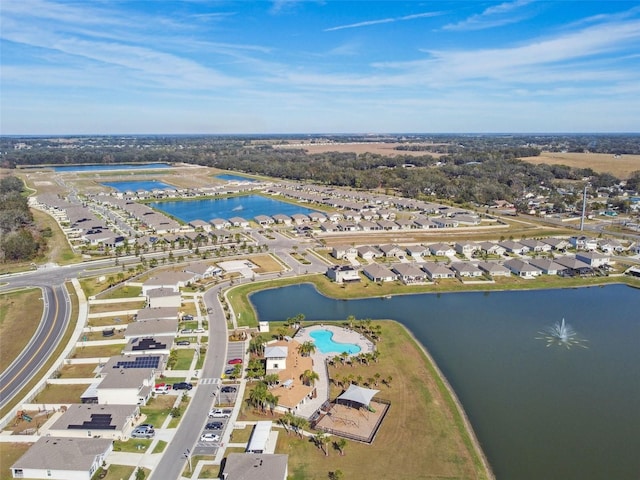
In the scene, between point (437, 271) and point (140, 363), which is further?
point (437, 271)

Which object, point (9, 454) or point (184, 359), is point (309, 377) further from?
point (9, 454)

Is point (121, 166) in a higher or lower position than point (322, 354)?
higher

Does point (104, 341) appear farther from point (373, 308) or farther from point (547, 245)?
point (547, 245)

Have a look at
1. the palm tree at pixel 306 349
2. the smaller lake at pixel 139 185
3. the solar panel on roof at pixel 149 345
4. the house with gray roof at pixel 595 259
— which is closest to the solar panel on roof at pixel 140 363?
the solar panel on roof at pixel 149 345

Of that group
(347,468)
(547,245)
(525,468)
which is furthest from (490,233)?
(347,468)

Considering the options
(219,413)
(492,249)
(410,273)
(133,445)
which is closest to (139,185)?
(410,273)

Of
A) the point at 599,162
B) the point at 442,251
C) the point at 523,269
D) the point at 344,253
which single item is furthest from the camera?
the point at 599,162

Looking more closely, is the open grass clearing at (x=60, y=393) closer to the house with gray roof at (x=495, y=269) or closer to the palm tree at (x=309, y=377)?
the palm tree at (x=309, y=377)
